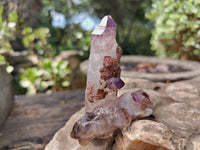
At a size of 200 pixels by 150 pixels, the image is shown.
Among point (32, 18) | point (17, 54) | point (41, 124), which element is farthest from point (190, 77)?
point (32, 18)

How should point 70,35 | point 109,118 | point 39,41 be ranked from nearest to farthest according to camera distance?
point 109,118 → point 39,41 → point 70,35

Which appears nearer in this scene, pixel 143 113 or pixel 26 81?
pixel 143 113

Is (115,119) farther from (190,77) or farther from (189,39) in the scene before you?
(189,39)

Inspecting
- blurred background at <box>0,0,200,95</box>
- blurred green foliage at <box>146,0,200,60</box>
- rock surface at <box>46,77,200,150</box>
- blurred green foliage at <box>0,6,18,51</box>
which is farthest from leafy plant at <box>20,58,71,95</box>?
rock surface at <box>46,77,200,150</box>

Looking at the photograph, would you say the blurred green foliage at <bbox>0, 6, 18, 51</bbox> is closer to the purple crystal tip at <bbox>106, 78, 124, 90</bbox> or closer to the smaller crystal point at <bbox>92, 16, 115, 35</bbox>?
the smaller crystal point at <bbox>92, 16, 115, 35</bbox>

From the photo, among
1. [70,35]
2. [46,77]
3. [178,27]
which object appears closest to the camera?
[178,27]

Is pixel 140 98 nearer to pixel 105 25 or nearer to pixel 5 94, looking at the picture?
pixel 105 25

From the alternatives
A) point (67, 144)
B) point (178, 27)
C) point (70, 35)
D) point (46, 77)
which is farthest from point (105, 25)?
point (70, 35)
